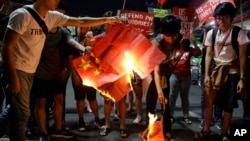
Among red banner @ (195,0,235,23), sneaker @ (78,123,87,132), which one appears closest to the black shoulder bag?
sneaker @ (78,123,87,132)

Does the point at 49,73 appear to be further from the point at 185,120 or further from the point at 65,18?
the point at 185,120

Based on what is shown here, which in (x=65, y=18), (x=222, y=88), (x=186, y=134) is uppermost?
(x=65, y=18)

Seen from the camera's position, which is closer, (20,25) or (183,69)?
(20,25)

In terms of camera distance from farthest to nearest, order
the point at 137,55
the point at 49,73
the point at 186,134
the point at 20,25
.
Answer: the point at 186,134 < the point at 49,73 < the point at 137,55 < the point at 20,25

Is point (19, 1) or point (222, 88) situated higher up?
point (19, 1)

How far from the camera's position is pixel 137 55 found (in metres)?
4.52

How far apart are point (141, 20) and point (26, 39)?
13.9 ft

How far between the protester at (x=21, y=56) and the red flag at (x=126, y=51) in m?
0.96

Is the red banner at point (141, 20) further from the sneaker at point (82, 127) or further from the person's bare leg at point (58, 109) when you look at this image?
the person's bare leg at point (58, 109)

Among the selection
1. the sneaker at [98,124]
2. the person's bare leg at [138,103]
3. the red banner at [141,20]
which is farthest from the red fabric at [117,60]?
the red banner at [141,20]

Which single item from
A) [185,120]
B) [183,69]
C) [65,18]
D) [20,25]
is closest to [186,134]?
[185,120]

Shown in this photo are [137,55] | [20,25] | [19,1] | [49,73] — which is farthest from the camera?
[19,1]

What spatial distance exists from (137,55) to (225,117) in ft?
7.22

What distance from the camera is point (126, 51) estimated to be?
4.61 meters
